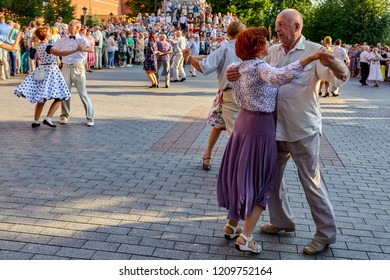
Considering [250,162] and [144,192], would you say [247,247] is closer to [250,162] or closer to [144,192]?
[250,162]

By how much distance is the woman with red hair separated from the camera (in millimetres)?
4031

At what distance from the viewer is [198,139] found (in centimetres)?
909

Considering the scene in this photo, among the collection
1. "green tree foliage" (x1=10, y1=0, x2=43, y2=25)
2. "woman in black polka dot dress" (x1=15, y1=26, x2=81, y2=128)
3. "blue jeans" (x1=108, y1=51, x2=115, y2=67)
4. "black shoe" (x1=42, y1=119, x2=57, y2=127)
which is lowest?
"blue jeans" (x1=108, y1=51, x2=115, y2=67)

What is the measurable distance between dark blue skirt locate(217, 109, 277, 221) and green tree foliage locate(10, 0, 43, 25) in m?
38.3

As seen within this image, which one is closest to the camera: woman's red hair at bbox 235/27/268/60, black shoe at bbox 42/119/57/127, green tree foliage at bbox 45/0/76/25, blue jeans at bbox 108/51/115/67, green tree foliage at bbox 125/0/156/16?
woman's red hair at bbox 235/27/268/60

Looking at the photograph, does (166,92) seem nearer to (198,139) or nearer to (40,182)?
(198,139)

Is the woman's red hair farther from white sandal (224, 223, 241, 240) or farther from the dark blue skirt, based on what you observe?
white sandal (224, 223, 241, 240)

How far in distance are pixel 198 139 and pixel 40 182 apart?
140 inches

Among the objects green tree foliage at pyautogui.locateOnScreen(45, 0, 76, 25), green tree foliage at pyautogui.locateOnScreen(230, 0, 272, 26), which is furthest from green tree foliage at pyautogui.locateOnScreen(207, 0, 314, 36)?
green tree foliage at pyautogui.locateOnScreen(45, 0, 76, 25)

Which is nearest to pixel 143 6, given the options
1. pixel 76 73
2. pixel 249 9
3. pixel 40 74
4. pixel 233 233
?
pixel 249 9

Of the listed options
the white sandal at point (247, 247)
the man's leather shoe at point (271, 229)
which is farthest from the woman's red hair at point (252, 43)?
the man's leather shoe at point (271, 229)

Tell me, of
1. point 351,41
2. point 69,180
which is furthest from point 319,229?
point 351,41

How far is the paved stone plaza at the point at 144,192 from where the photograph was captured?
Result: 4.33 metres

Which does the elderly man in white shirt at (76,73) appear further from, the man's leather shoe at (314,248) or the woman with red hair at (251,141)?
the man's leather shoe at (314,248)
